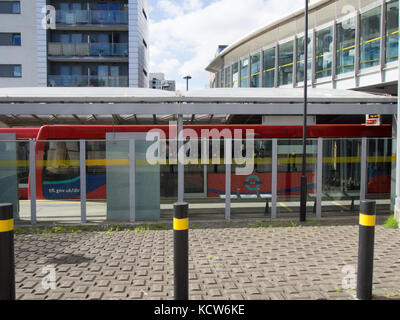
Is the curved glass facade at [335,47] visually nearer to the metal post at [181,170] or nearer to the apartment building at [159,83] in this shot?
the metal post at [181,170]

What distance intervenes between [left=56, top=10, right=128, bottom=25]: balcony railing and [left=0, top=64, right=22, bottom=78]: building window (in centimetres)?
540

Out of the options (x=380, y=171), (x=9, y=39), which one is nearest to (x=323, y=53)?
(x=380, y=171)

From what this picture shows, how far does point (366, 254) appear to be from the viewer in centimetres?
418

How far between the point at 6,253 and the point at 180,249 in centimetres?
173

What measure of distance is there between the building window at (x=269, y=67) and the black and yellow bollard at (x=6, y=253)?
83.5ft

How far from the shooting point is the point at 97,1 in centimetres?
3144

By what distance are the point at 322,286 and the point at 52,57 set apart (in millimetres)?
31137

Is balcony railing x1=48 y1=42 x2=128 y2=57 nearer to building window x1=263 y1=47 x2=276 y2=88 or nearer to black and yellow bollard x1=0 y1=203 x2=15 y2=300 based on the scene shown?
building window x1=263 y1=47 x2=276 y2=88

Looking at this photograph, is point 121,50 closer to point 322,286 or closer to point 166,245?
point 166,245

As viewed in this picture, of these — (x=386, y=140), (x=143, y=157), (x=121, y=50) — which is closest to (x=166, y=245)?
(x=143, y=157)

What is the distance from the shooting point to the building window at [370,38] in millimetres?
17188

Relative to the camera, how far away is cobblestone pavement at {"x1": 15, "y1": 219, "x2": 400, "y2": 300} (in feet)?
14.6

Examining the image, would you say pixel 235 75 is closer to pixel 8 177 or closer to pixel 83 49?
pixel 83 49

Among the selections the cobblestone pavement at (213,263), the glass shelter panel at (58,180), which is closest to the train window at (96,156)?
the glass shelter panel at (58,180)
